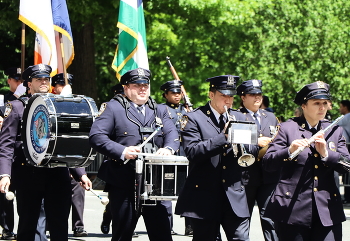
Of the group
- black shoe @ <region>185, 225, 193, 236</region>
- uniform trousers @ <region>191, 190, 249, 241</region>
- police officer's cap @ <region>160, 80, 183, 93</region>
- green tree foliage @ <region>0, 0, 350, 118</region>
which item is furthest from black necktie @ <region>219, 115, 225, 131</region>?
green tree foliage @ <region>0, 0, 350, 118</region>

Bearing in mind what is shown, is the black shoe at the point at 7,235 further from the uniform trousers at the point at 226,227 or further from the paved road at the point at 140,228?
the uniform trousers at the point at 226,227

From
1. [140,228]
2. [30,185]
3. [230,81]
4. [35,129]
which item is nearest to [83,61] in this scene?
[140,228]

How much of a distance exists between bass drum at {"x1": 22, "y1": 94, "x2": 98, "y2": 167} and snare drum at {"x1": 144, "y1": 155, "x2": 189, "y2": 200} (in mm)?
1028

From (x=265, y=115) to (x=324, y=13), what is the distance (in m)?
22.9

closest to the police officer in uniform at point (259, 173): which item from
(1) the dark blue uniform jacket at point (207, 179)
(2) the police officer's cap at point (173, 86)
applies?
(1) the dark blue uniform jacket at point (207, 179)

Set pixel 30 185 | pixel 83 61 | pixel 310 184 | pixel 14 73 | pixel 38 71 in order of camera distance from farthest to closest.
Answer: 1. pixel 83 61
2. pixel 14 73
3. pixel 38 71
4. pixel 30 185
5. pixel 310 184

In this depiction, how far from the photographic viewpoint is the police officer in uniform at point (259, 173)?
9086mm

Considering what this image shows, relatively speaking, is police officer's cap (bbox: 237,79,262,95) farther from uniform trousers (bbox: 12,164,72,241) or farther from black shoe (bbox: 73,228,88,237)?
black shoe (bbox: 73,228,88,237)

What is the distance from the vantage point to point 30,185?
7.87m

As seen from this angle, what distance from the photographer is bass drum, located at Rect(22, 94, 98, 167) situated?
7723mm

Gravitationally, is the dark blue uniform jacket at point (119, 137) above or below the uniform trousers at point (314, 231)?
above

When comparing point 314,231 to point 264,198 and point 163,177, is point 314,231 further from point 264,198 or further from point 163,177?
point 264,198

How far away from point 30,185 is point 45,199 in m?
0.21

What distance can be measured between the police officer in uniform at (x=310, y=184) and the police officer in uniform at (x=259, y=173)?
2.01 metres
